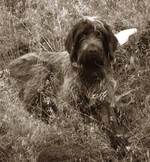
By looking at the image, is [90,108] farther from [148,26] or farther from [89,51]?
[148,26]

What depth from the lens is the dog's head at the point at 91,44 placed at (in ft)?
23.9

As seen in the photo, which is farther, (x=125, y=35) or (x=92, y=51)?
(x=125, y=35)

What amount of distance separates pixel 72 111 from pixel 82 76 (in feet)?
2.22

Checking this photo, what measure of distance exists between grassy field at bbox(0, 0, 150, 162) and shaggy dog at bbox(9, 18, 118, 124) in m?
0.31

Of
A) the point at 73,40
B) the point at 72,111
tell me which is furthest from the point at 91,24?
the point at 72,111

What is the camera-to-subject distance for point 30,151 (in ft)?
21.1

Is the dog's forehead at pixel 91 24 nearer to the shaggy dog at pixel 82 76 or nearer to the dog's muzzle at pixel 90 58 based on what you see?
the shaggy dog at pixel 82 76

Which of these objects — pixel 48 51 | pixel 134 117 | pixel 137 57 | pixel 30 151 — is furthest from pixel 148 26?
pixel 30 151

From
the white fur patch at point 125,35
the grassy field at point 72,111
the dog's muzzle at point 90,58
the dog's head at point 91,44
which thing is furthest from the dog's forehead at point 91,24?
the white fur patch at point 125,35

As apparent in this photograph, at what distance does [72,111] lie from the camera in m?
7.21

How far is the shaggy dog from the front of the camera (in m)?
7.45

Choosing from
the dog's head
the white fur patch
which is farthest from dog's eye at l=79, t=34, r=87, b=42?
the white fur patch

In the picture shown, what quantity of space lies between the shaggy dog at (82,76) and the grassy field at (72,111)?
31 cm

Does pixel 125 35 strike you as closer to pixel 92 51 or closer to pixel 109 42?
pixel 109 42
